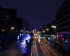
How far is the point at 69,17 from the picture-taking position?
45000 millimetres

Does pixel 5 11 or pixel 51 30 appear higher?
pixel 5 11

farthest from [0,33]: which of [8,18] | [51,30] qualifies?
[51,30]

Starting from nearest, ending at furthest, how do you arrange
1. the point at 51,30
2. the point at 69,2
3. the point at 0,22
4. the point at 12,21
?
the point at 0,22 → the point at 69,2 → the point at 12,21 → the point at 51,30

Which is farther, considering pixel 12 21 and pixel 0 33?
pixel 12 21

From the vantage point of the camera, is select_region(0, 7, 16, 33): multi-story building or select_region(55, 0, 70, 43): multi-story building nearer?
select_region(0, 7, 16, 33): multi-story building

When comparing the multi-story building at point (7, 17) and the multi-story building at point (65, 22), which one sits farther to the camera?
the multi-story building at point (65, 22)

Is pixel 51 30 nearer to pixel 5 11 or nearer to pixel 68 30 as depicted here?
pixel 68 30

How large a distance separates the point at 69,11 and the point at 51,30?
1117 inches

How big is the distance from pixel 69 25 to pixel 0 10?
34.1 meters

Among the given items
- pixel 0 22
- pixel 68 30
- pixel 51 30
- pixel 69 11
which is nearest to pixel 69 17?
pixel 69 11

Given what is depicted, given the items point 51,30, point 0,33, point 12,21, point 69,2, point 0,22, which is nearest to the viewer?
point 0,33

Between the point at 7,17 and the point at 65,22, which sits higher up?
the point at 7,17

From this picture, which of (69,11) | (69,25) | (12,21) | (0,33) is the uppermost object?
(69,11)

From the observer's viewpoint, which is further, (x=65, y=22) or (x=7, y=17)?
(x=65, y=22)
